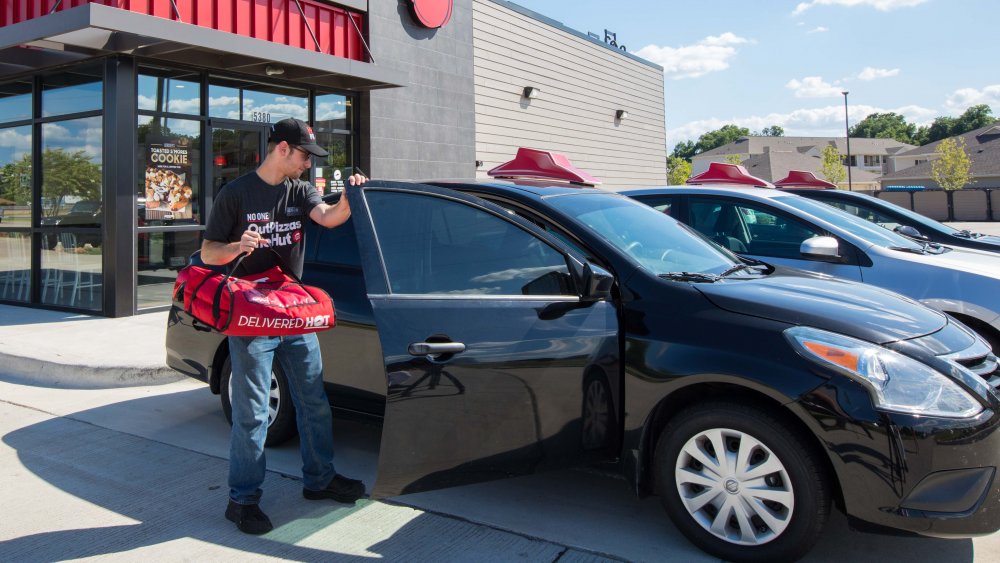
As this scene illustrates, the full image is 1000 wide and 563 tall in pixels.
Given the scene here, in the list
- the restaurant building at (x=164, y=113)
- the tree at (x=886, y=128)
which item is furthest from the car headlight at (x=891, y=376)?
the tree at (x=886, y=128)

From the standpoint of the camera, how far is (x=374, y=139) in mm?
12039

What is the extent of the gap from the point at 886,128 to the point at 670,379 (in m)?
125

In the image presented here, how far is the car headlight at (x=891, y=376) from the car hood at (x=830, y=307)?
9cm

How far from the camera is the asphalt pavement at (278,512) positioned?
10.9 feet

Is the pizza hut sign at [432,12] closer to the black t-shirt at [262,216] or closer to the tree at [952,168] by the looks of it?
the black t-shirt at [262,216]

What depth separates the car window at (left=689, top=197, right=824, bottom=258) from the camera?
576 cm

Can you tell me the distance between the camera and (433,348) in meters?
3.22

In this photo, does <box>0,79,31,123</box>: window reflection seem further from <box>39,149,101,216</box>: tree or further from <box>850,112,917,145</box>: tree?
<box>850,112,917,145</box>: tree

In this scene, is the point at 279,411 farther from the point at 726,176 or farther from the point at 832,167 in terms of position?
the point at 832,167

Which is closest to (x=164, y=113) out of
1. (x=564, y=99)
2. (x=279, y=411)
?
(x=279, y=411)

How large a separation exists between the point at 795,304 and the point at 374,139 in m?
9.67

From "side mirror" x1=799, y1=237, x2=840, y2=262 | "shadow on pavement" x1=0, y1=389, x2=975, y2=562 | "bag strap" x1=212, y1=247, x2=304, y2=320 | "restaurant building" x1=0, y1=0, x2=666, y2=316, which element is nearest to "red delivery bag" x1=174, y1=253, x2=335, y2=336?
"bag strap" x1=212, y1=247, x2=304, y2=320

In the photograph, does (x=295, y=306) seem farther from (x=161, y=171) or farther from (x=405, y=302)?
(x=161, y=171)

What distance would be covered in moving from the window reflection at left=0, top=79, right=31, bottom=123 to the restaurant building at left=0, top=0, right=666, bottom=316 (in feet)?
0.09
